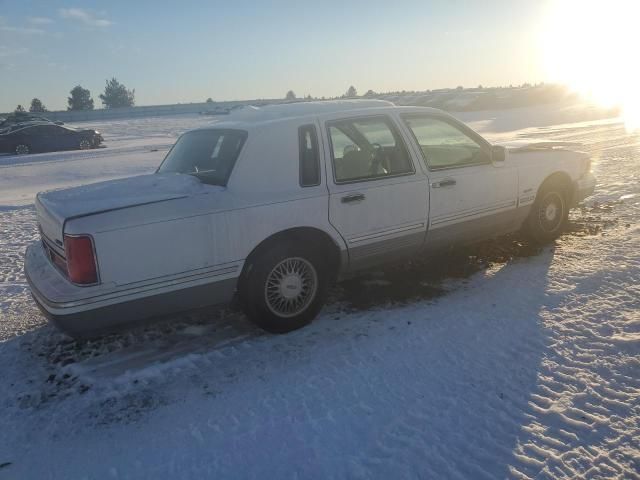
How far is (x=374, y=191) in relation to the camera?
14.1 feet

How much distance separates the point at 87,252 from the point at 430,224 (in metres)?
2.92

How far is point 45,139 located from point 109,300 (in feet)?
70.2

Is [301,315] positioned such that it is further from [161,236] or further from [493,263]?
[493,263]

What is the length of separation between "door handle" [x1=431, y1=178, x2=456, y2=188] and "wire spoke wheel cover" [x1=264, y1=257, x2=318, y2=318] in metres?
1.43

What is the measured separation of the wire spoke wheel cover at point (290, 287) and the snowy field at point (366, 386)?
23cm

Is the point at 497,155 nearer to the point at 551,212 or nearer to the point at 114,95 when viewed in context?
the point at 551,212

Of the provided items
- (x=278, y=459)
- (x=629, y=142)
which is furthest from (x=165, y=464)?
(x=629, y=142)

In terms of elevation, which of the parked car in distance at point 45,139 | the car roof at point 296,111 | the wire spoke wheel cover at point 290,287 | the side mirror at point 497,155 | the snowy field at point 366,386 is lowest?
the snowy field at point 366,386

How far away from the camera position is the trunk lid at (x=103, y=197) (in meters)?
3.35

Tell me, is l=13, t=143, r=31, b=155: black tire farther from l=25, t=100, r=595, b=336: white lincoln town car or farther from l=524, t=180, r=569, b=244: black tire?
l=524, t=180, r=569, b=244: black tire

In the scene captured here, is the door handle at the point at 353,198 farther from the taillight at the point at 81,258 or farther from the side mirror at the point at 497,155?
the taillight at the point at 81,258

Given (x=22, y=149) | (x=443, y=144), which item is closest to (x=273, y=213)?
(x=443, y=144)

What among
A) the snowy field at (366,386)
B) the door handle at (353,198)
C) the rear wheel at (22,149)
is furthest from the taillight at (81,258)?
the rear wheel at (22,149)

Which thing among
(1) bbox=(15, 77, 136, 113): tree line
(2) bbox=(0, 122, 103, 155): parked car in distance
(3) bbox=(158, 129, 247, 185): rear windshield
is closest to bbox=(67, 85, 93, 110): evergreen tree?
(1) bbox=(15, 77, 136, 113): tree line
